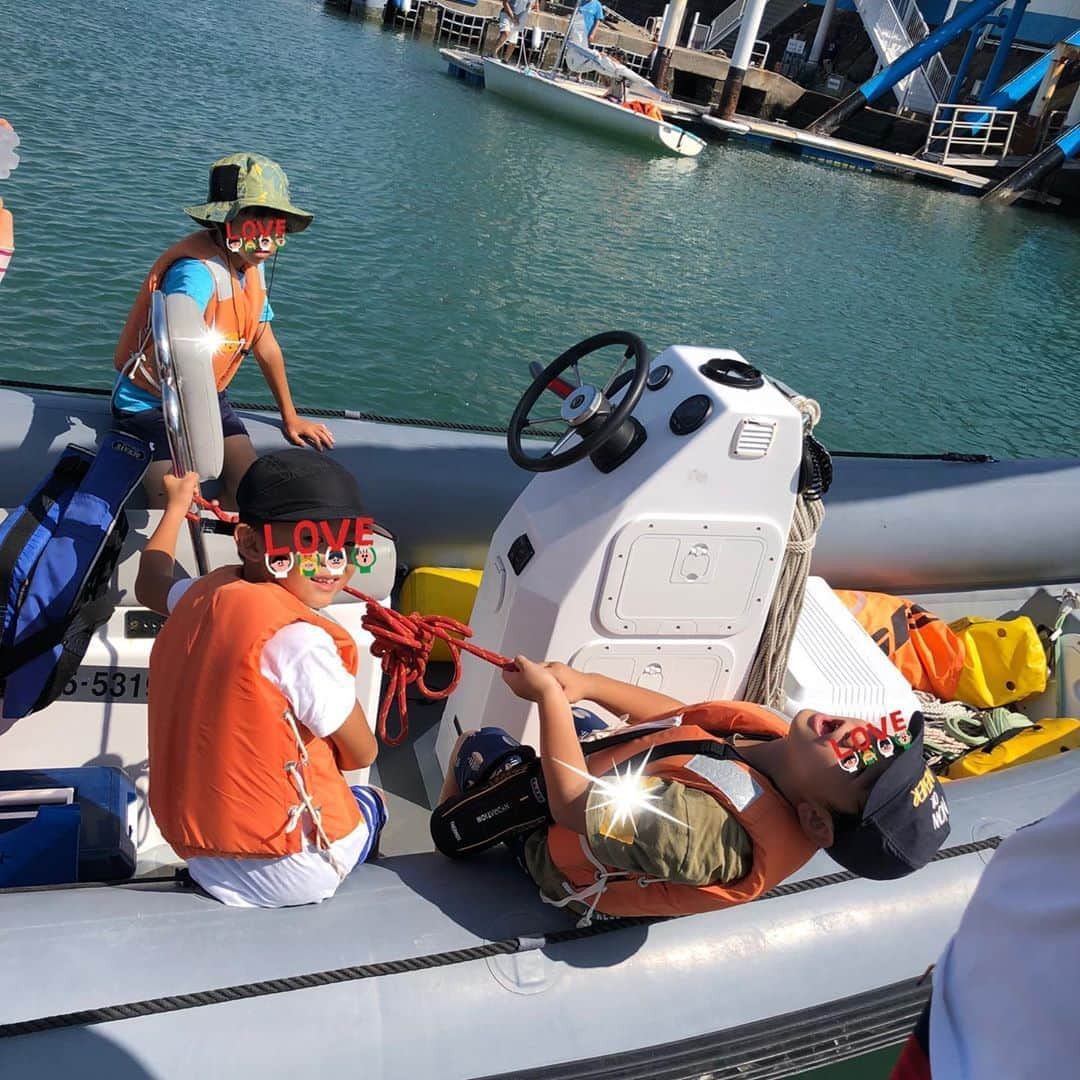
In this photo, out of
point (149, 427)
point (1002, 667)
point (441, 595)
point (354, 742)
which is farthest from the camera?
point (1002, 667)

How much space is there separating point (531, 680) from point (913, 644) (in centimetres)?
178

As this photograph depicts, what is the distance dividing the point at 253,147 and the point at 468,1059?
10.5 metres

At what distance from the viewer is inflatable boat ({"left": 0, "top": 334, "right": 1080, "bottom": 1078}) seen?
1.56 metres

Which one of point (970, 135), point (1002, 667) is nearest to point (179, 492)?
point (1002, 667)

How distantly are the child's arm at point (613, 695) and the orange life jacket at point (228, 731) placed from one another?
0.48 meters

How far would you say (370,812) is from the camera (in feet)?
6.16

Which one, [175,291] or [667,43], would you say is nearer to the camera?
[175,291]

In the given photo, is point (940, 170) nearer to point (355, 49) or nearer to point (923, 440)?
point (355, 49)

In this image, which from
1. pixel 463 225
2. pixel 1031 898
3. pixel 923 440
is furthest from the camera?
pixel 463 225

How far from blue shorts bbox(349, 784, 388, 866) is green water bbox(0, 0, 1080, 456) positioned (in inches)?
149

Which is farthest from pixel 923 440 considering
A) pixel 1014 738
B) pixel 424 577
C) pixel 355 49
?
pixel 355 49

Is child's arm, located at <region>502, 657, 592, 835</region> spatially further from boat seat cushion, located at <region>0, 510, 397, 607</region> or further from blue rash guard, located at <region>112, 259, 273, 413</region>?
blue rash guard, located at <region>112, 259, 273, 413</region>

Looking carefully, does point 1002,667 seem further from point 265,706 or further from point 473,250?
point 473,250

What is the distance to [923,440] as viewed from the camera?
24.0 ft
